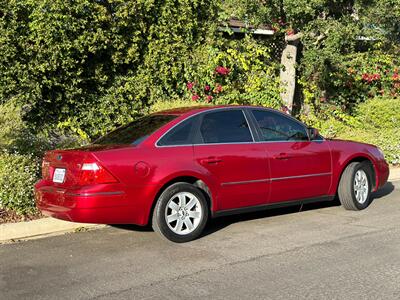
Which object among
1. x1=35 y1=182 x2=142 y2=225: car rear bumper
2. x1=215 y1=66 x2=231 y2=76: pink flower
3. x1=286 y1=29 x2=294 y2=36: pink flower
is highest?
x1=286 y1=29 x2=294 y2=36: pink flower

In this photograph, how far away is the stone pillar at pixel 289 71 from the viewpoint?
533 inches

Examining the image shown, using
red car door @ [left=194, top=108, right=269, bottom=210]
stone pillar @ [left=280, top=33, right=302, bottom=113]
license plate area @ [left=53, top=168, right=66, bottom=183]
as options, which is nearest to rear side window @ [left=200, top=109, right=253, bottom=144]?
red car door @ [left=194, top=108, right=269, bottom=210]

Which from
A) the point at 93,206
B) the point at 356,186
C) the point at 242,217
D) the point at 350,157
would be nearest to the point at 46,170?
the point at 93,206

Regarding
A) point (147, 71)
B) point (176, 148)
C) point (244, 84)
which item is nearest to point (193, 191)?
point (176, 148)

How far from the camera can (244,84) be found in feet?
42.0

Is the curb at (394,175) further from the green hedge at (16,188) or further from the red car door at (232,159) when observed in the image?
the green hedge at (16,188)

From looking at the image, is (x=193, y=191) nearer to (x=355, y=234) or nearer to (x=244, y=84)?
(x=355, y=234)

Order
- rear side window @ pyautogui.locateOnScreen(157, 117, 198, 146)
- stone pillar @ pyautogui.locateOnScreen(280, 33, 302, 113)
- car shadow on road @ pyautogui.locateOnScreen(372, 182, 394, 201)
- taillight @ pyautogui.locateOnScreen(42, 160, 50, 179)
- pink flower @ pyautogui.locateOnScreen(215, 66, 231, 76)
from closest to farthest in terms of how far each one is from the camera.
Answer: rear side window @ pyautogui.locateOnScreen(157, 117, 198, 146) → taillight @ pyautogui.locateOnScreen(42, 160, 50, 179) → car shadow on road @ pyautogui.locateOnScreen(372, 182, 394, 201) → pink flower @ pyautogui.locateOnScreen(215, 66, 231, 76) → stone pillar @ pyautogui.locateOnScreen(280, 33, 302, 113)

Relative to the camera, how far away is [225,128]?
264 inches

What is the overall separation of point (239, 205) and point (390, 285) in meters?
2.33

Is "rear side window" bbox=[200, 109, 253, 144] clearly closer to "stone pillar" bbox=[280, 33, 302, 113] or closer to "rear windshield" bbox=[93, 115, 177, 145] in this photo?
"rear windshield" bbox=[93, 115, 177, 145]

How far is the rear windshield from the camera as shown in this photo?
6.29 metres

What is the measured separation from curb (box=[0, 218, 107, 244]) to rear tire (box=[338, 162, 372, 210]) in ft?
11.3

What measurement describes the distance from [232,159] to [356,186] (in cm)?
235
